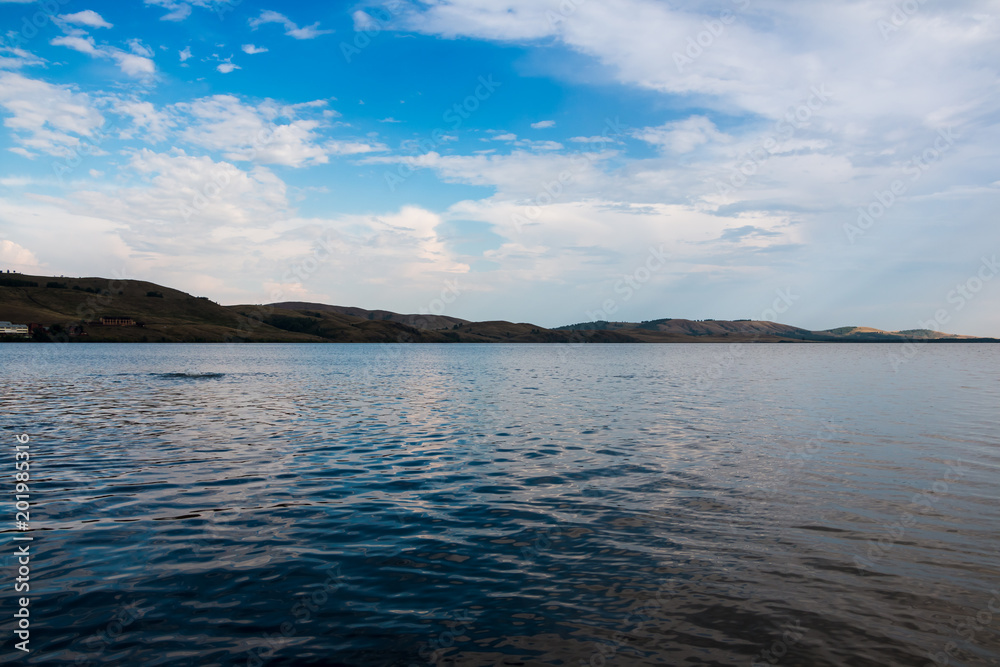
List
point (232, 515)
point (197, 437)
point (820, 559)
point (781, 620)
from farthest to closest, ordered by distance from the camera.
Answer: point (197, 437), point (232, 515), point (820, 559), point (781, 620)

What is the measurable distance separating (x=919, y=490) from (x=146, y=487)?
28.1 m

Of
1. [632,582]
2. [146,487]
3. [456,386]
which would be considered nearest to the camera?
[632,582]

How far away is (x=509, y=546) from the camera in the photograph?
14.3 m

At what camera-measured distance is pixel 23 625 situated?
9938 mm

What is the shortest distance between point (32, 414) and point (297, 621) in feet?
130

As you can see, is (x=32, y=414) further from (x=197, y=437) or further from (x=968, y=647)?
(x=968, y=647)

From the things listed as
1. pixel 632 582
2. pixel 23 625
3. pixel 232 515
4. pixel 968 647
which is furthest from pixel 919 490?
pixel 23 625

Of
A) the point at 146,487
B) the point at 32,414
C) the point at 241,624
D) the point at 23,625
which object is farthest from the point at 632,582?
the point at 32,414

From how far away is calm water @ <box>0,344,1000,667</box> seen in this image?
9.77 meters

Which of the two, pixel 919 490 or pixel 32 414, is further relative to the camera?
pixel 32 414

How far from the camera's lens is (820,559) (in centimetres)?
1375

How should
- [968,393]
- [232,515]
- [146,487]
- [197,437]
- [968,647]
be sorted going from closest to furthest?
[968,647]
[232,515]
[146,487]
[197,437]
[968,393]

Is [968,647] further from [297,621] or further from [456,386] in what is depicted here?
[456,386]

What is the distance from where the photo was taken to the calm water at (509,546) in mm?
9766
